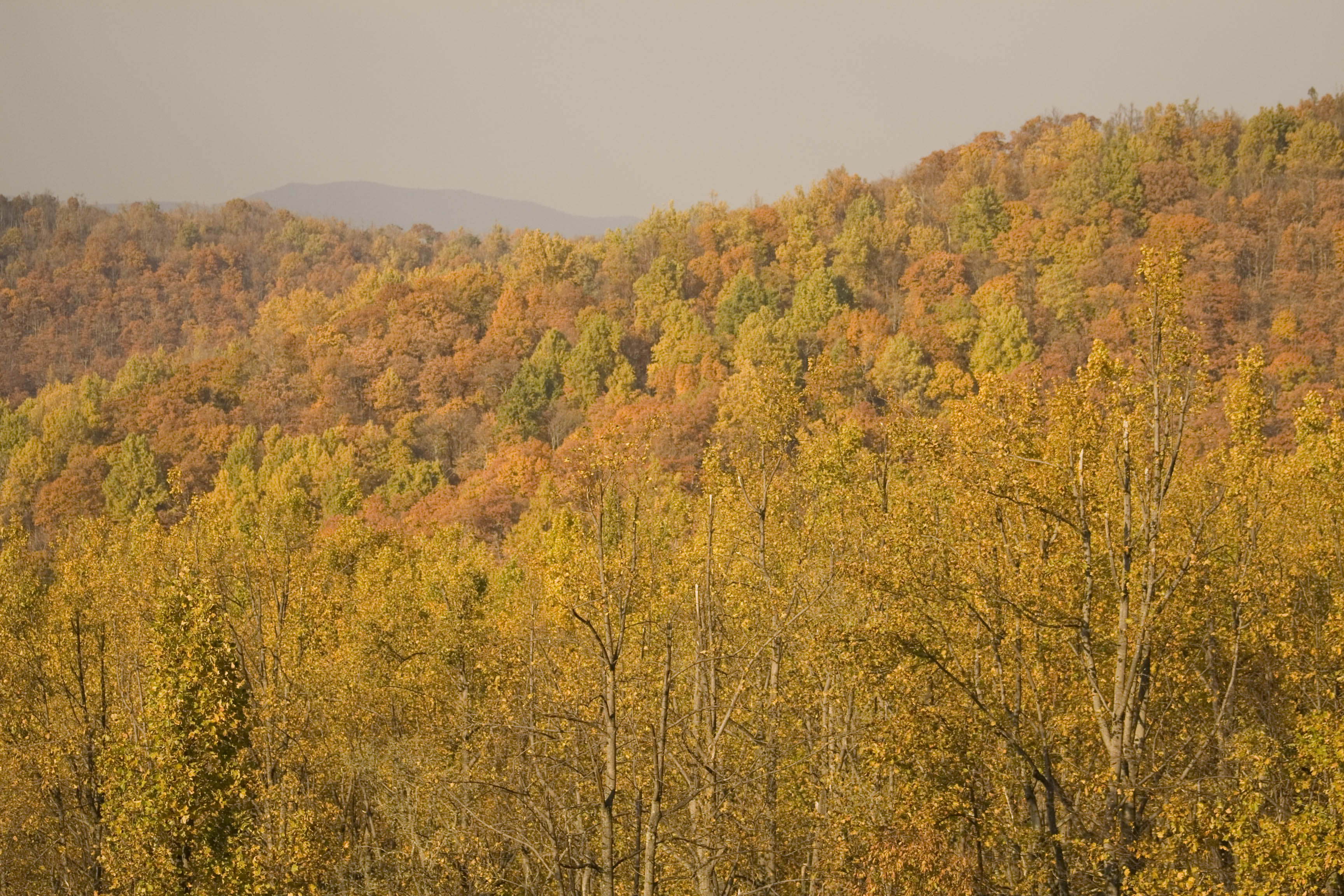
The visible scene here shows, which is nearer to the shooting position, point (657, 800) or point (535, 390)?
point (657, 800)

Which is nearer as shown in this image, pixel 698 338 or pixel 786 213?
pixel 698 338

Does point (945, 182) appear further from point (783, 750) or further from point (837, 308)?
point (783, 750)

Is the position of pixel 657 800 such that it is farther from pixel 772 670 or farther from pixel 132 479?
pixel 132 479

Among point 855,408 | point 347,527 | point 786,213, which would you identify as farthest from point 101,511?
point 786,213

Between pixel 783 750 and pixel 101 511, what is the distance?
73871mm

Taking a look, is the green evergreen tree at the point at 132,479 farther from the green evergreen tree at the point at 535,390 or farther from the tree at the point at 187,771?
the tree at the point at 187,771

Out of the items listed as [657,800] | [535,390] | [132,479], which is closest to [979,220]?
[535,390]

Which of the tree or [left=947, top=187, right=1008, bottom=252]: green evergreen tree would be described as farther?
[left=947, top=187, right=1008, bottom=252]: green evergreen tree

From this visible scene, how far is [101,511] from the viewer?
2977 inches

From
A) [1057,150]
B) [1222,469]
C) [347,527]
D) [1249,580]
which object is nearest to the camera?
[1249,580]

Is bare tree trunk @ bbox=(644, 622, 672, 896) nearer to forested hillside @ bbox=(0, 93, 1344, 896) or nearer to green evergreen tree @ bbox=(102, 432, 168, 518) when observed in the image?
forested hillside @ bbox=(0, 93, 1344, 896)

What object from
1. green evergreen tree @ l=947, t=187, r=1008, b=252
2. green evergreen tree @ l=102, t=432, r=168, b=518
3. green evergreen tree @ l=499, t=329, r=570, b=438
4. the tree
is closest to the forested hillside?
the tree

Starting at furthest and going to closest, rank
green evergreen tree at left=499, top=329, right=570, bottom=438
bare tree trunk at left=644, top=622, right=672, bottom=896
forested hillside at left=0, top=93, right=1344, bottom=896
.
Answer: green evergreen tree at left=499, top=329, right=570, bottom=438 < forested hillside at left=0, top=93, right=1344, bottom=896 < bare tree trunk at left=644, top=622, right=672, bottom=896

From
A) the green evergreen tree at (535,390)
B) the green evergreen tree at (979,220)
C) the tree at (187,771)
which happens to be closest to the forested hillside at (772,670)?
the tree at (187,771)
